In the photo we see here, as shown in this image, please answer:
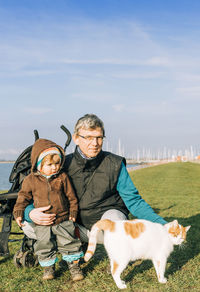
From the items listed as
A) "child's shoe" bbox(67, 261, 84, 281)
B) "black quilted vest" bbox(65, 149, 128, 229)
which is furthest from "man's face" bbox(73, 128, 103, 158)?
"child's shoe" bbox(67, 261, 84, 281)

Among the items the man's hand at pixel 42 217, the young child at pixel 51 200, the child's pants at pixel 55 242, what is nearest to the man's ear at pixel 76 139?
the young child at pixel 51 200

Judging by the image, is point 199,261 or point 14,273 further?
point 199,261

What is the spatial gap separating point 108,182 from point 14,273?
6.30ft

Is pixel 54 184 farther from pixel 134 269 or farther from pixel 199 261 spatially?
pixel 199 261

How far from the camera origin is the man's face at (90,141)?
4.34 metres

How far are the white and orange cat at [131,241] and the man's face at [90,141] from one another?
3.42ft

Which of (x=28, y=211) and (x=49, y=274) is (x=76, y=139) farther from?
(x=49, y=274)

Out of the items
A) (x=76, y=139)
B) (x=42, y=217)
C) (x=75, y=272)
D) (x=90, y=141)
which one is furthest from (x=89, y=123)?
(x=75, y=272)

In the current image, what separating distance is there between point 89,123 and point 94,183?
830 mm

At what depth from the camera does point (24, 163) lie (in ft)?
15.7

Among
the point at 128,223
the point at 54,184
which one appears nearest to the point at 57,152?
the point at 54,184

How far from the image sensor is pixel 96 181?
14.8 feet

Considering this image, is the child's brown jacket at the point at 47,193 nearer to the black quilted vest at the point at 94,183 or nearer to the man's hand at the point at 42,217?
the man's hand at the point at 42,217

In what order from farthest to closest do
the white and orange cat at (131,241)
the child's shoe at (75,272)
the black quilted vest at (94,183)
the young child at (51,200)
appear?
the black quilted vest at (94,183), the child's shoe at (75,272), the young child at (51,200), the white and orange cat at (131,241)
